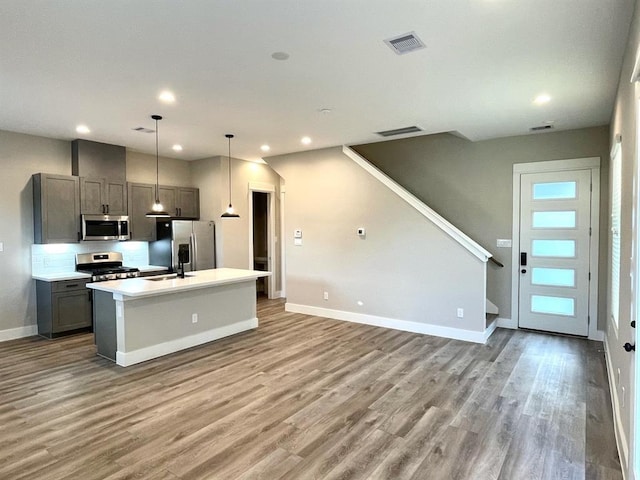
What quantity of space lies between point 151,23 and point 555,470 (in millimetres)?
3900

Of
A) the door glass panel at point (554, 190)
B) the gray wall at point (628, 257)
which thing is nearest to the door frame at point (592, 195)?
the door glass panel at point (554, 190)

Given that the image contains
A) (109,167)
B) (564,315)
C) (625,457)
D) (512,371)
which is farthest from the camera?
(109,167)

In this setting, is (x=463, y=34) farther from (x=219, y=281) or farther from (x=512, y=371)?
(x=219, y=281)

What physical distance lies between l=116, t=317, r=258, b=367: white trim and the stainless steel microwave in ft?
7.72

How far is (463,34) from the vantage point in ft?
8.66

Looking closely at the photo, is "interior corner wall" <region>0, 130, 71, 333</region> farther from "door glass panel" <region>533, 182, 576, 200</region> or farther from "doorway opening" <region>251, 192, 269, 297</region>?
"door glass panel" <region>533, 182, 576, 200</region>

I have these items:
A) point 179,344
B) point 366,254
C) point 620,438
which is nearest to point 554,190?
point 366,254

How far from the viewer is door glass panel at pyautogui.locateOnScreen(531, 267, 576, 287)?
17.6 feet

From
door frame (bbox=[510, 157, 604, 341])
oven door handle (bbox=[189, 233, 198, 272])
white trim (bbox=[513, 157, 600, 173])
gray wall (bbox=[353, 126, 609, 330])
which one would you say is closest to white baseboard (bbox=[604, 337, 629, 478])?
door frame (bbox=[510, 157, 604, 341])

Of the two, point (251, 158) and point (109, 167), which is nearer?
point (109, 167)

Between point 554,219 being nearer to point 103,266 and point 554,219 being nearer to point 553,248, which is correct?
point 553,248

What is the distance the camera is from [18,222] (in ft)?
17.8

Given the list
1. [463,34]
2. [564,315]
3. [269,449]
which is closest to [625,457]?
[269,449]

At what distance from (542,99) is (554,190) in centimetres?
197
